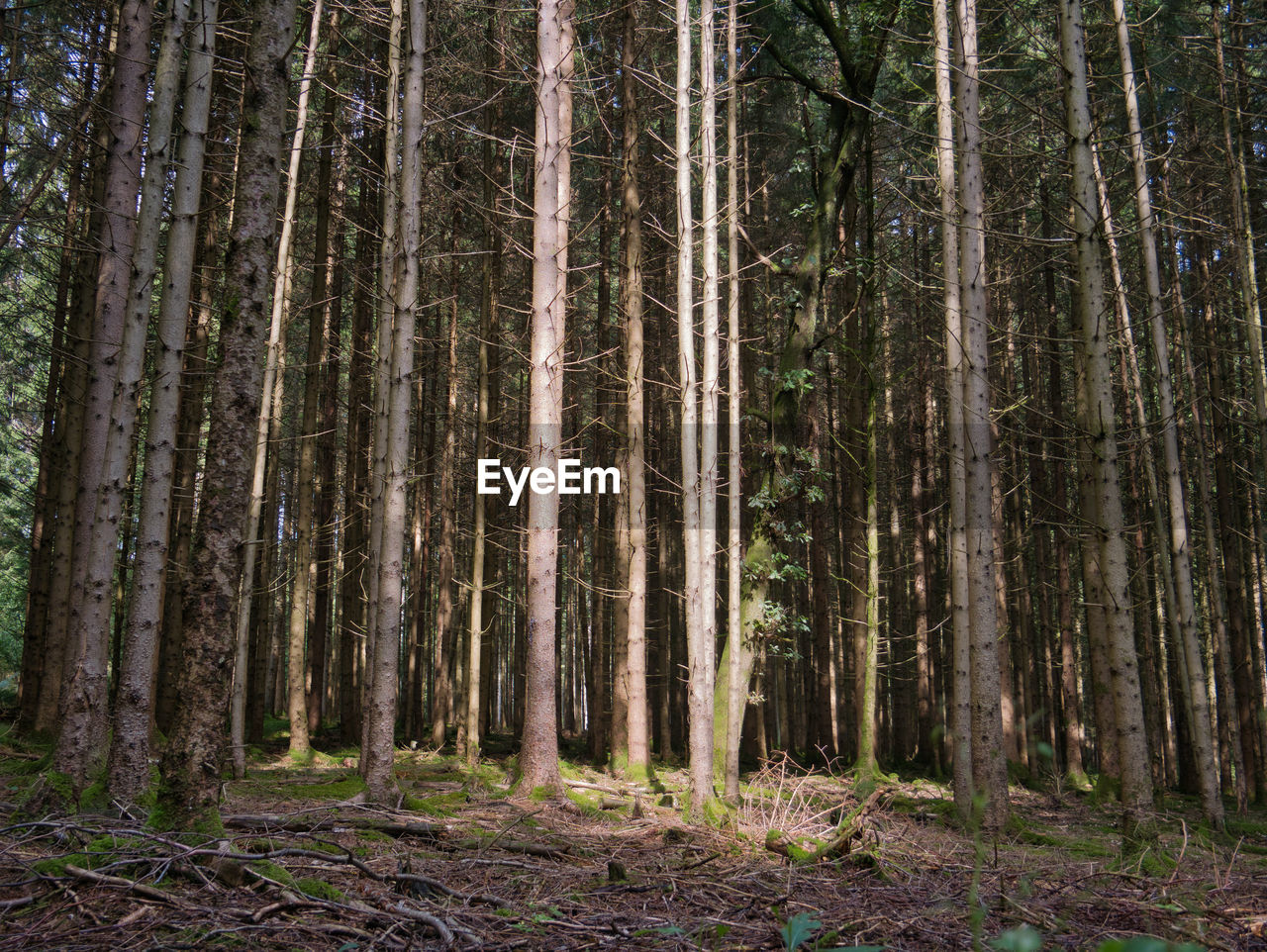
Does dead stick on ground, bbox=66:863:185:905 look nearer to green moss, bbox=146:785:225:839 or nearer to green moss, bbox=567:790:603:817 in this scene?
green moss, bbox=146:785:225:839

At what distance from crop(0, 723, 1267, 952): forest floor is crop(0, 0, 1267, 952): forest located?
0.04 m

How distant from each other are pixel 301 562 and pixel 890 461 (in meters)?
15.4

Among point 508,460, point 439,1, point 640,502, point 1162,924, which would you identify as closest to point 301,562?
point 640,502

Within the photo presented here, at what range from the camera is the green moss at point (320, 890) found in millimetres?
3920

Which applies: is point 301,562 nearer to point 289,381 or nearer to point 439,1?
point 439,1

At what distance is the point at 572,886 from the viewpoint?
490 cm

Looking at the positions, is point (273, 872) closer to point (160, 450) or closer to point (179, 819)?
point (179, 819)

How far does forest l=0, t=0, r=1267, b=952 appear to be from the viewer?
4410 millimetres

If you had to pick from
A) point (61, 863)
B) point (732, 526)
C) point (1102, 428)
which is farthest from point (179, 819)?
point (1102, 428)

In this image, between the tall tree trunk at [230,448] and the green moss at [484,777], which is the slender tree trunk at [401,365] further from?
the tall tree trunk at [230,448]

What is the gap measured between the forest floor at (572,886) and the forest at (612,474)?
0.14ft

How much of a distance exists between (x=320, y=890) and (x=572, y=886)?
156 cm

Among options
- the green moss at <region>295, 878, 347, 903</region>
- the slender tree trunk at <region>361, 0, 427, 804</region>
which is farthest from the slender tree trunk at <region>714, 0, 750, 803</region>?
the green moss at <region>295, 878, 347, 903</region>

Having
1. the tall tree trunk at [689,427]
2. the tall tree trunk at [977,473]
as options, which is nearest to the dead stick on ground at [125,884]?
the tall tree trunk at [689,427]
